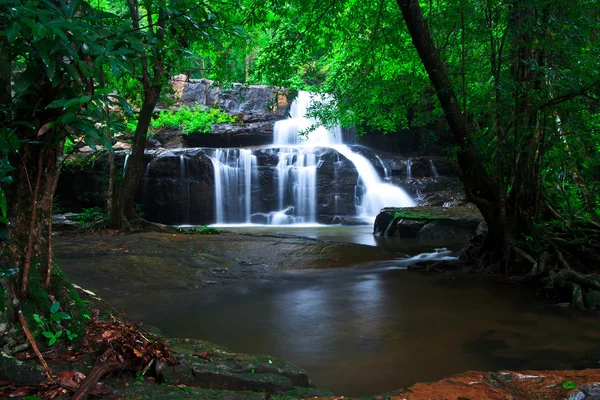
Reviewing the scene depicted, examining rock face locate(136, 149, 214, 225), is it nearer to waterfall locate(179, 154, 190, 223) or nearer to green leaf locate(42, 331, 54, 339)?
waterfall locate(179, 154, 190, 223)

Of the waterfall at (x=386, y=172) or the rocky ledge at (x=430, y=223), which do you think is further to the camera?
the waterfall at (x=386, y=172)

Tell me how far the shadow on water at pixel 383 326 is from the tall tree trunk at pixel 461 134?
3.60 ft

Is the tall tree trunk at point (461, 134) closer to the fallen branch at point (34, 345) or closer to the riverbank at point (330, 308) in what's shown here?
the riverbank at point (330, 308)

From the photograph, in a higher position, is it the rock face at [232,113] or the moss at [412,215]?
the rock face at [232,113]

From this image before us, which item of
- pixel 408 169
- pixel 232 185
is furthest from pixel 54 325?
pixel 408 169

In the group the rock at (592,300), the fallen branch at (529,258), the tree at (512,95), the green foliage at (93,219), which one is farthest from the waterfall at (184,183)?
the rock at (592,300)

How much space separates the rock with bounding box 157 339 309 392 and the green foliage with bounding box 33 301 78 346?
2.00ft

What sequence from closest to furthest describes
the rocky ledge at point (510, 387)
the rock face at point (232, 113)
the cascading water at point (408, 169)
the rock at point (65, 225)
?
the rocky ledge at point (510, 387) < the rock at point (65, 225) < the cascading water at point (408, 169) < the rock face at point (232, 113)

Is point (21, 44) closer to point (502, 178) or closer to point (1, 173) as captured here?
point (1, 173)

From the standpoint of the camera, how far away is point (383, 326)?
5.52 meters

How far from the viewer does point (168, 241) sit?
9.74 metres

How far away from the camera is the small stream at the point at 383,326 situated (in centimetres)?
427

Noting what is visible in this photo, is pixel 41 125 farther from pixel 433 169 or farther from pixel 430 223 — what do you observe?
pixel 433 169

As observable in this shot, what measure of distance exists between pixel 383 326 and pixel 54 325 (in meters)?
3.79
